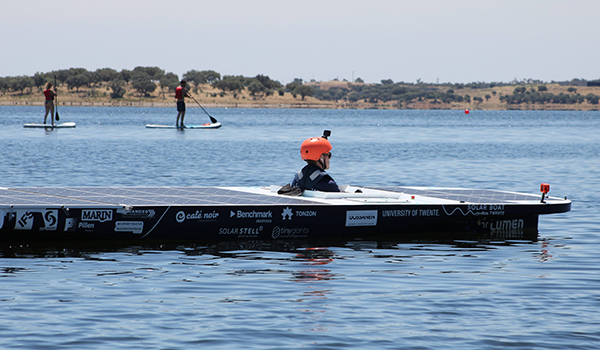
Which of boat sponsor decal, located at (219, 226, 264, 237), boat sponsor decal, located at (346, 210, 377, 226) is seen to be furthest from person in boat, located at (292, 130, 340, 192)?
boat sponsor decal, located at (219, 226, 264, 237)

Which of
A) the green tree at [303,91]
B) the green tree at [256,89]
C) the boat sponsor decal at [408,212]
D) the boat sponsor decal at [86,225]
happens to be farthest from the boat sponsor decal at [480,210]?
the green tree at [303,91]

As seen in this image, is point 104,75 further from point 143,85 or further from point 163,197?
point 163,197

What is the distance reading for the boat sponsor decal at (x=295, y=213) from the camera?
12016mm

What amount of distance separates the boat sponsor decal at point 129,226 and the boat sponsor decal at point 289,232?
77.6 inches

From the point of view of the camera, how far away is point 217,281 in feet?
31.3

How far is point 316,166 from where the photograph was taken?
12961mm

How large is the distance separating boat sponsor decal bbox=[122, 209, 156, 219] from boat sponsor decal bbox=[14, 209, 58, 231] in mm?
948

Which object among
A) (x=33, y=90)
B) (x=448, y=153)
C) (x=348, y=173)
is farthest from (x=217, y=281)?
(x=33, y=90)

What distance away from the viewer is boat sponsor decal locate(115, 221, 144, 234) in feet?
37.0

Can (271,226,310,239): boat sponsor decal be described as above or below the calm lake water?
above

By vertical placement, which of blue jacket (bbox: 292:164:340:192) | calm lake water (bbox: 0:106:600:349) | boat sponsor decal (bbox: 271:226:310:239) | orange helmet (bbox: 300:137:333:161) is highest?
orange helmet (bbox: 300:137:333:161)

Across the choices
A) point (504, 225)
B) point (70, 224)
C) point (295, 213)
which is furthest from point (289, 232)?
point (504, 225)

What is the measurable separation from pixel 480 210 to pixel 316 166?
274 cm

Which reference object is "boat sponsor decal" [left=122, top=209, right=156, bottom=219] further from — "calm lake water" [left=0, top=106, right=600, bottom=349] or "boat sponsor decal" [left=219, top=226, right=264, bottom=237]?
"boat sponsor decal" [left=219, top=226, right=264, bottom=237]
